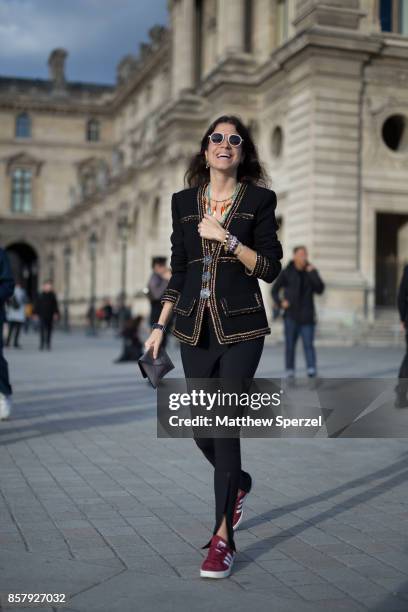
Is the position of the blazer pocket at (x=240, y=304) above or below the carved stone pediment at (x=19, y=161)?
below

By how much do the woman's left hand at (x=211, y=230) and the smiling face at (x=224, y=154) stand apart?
0.37 meters

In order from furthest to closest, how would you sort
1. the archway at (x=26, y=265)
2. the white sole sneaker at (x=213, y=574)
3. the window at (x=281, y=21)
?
the archway at (x=26, y=265) → the window at (x=281, y=21) → the white sole sneaker at (x=213, y=574)

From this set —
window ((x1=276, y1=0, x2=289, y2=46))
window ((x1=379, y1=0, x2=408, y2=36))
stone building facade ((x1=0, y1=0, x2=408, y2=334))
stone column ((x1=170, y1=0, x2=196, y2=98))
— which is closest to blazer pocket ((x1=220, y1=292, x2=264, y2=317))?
stone building facade ((x1=0, y1=0, x2=408, y2=334))

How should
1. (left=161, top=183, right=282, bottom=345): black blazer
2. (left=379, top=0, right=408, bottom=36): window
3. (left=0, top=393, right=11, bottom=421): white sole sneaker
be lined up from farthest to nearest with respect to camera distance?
(left=379, top=0, right=408, bottom=36): window → (left=0, top=393, right=11, bottom=421): white sole sneaker → (left=161, top=183, right=282, bottom=345): black blazer

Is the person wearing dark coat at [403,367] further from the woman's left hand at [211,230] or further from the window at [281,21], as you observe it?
the window at [281,21]

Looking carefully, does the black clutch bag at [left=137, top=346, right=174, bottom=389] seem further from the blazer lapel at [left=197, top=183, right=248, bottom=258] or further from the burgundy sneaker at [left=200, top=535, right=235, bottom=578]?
the burgundy sneaker at [left=200, top=535, right=235, bottom=578]

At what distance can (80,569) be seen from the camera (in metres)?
4.71

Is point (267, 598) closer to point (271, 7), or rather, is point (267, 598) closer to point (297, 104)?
point (297, 104)

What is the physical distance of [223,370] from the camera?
4836 mm

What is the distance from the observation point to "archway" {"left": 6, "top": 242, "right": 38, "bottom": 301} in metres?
83.0

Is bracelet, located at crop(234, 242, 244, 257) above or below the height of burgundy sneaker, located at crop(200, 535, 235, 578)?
above

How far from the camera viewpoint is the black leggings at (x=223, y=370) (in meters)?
4.77

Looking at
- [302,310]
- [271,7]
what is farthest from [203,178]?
[271,7]

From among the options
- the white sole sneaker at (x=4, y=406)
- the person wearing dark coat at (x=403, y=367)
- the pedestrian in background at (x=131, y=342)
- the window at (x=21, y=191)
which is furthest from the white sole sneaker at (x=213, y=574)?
the window at (x=21, y=191)
